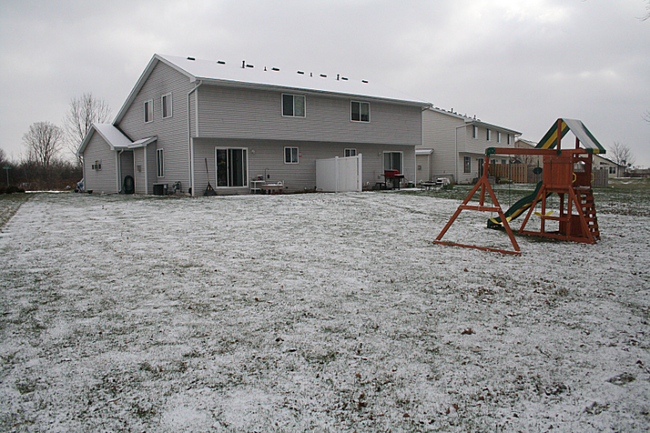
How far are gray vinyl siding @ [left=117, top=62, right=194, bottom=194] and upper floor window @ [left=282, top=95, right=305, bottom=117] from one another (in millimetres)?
4415

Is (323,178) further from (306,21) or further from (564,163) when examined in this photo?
(564,163)

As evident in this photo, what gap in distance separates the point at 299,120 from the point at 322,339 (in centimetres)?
1870

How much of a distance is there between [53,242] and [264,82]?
14313mm

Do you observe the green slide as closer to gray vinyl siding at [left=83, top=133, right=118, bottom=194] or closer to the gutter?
the gutter

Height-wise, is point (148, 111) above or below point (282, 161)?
above

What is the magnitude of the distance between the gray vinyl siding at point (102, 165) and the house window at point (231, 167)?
24.4ft

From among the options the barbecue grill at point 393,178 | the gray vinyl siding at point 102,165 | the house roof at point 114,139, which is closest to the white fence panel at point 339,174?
the barbecue grill at point 393,178

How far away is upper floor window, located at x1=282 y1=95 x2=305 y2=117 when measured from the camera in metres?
20.7

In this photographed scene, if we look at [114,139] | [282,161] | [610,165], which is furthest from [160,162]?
[610,165]

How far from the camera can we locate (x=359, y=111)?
23.3 meters

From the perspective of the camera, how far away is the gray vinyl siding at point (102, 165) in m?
23.6

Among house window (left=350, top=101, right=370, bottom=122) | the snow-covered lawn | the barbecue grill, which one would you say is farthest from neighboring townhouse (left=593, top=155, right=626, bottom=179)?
the snow-covered lawn

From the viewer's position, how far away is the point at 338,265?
565 centimetres

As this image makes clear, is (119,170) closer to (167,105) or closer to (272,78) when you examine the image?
(167,105)
